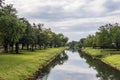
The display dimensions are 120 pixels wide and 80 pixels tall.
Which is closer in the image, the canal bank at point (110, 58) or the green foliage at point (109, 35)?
the canal bank at point (110, 58)

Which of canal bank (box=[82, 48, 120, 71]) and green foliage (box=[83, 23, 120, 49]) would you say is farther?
green foliage (box=[83, 23, 120, 49])

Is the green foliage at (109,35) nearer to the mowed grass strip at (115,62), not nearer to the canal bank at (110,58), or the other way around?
the canal bank at (110,58)

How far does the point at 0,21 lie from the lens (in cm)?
6531

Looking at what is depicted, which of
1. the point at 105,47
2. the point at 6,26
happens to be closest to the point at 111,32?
the point at 105,47

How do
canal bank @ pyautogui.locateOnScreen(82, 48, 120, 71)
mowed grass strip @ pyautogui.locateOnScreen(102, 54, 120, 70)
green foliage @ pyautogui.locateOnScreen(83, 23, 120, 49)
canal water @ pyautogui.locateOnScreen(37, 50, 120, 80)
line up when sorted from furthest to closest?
1. green foliage @ pyautogui.locateOnScreen(83, 23, 120, 49)
2. canal bank @ pyautogui.locateOnScreen(82, 48, 120, 71)
3. mowed grass strip @ pyautogui.locateOnScreen(102, 54, 120, 70)
4. canal water @ pyautogui.locateOnScreen(37, 50, 120, 80)

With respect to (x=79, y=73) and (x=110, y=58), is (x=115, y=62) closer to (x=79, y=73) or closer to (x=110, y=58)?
(x=110, y=58)

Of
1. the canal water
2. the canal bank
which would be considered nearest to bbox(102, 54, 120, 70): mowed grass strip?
the canal bank

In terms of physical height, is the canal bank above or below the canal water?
above

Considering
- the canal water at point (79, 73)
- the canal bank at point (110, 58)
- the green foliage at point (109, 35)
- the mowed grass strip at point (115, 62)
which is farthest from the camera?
the green foliage at point (109, 35)

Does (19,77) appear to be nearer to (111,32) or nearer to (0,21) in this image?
(0,21)

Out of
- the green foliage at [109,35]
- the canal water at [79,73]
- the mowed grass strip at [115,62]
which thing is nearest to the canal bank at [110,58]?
the mowed grass strip at [115,62]

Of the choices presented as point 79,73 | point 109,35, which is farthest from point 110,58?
point 109,35

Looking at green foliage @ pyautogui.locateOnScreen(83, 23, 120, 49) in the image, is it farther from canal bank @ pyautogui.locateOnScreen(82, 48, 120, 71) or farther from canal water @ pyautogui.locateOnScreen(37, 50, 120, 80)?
canal water @ pyautogui.locateOnScreen(37, 50, 120, 80)

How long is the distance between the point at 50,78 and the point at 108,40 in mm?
80856
